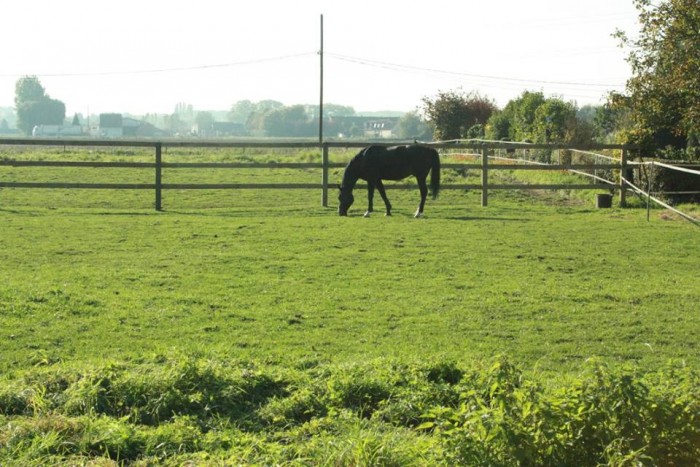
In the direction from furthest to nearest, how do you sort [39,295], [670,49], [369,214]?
[670,49], [369,214], [39,295]

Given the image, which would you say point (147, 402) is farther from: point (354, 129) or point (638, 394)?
point (354, 129)

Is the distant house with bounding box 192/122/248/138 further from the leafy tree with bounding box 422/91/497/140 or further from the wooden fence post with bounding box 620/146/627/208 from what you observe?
the wooden fence post with bounding box 620/146/627/208

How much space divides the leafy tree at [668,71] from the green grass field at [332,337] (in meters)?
5.67

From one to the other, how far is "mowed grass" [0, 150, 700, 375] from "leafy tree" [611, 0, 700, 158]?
13.9 ft

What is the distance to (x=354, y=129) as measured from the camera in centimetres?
10931

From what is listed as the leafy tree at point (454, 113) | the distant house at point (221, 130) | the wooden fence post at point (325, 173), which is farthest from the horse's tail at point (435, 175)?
the distant house at point (221, 130)

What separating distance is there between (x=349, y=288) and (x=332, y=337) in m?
2.21

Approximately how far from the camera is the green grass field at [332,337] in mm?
4398

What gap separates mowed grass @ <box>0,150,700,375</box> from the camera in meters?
6.69

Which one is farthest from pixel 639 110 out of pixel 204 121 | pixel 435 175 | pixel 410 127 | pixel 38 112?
pixel 204 121

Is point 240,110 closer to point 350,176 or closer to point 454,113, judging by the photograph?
point 454,113

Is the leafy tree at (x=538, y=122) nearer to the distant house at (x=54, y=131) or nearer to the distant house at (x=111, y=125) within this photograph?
the distant house at (x=54, y=131)

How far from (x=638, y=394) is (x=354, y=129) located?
106026mm

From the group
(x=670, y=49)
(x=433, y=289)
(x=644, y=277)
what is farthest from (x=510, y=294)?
Answer: (x=670, y=49)
